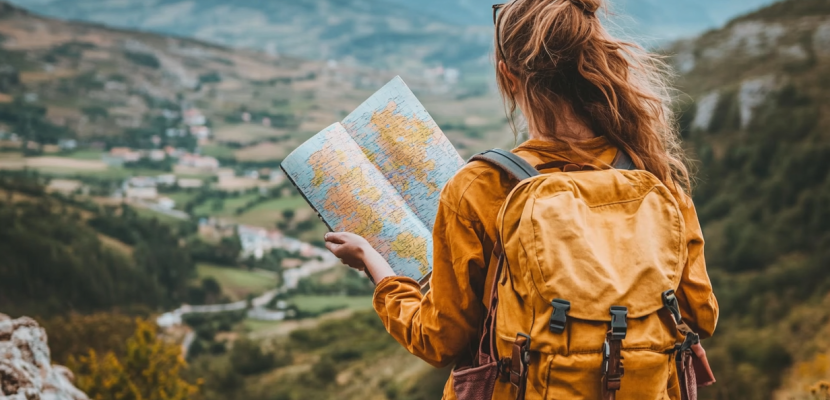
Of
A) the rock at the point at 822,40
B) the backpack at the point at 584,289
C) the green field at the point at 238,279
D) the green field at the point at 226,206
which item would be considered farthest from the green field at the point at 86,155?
the backpack at the point at 584,289

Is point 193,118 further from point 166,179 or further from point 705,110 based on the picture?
point 705,110

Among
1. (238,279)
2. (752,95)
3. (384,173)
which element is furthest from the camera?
(238,279)

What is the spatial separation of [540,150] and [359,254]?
630mm

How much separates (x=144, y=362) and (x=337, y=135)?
14176mm

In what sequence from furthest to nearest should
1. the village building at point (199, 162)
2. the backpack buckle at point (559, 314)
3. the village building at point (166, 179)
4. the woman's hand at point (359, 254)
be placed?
the village building at point (199, 162) → the village building at point (166, 179) → the woman's hand at point (359, 254) → the backpack buckle at point (559, 314)

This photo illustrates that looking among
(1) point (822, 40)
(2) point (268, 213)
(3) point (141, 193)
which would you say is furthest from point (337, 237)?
(3) point (141, 193)

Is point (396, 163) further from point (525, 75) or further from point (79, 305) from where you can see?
point (79, 305)

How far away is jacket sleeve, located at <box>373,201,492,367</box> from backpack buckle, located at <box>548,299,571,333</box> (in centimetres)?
25

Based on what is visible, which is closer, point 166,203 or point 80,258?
point 80,258

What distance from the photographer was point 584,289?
4.76ft

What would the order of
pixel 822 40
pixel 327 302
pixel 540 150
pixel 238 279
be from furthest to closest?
pixel 238 279
pixel 327 302
pixel 822 40
pixel 540 150

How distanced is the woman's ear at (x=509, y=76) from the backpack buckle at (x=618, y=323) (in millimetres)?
681

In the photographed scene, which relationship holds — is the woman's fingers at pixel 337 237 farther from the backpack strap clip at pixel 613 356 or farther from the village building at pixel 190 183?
the village building at pixel 190 183

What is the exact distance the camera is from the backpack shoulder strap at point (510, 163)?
1591 millimetres
